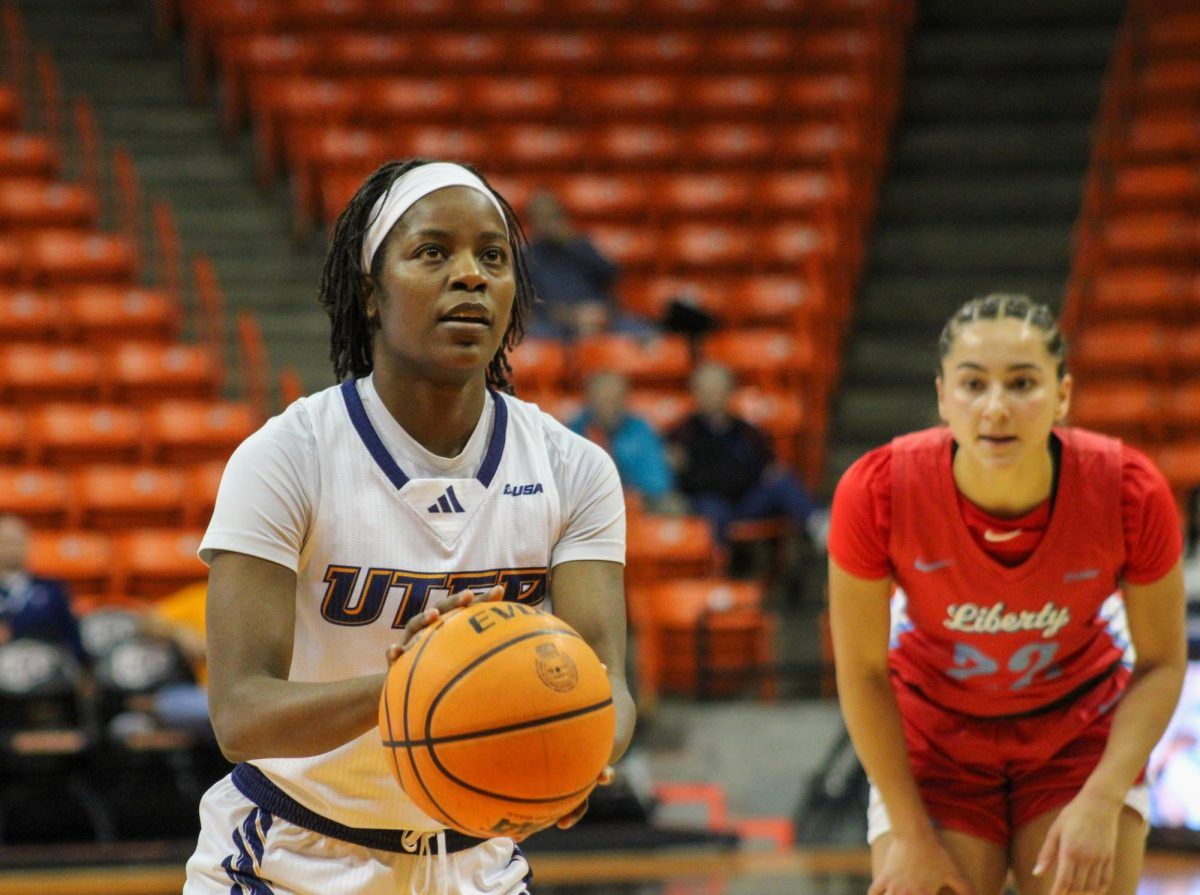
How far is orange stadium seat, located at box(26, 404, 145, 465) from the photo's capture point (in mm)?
8703

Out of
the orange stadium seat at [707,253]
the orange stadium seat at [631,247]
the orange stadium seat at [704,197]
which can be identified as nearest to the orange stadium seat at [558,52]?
the orange stadium seat at [704,197]

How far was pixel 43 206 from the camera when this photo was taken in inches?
407

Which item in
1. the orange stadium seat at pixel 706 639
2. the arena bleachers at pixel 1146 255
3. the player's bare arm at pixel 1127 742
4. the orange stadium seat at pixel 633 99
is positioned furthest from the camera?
the orange stadium seat at pixel 633 99

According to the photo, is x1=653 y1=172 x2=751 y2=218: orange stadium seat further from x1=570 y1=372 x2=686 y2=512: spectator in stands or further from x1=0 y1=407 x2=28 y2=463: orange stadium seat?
x1=0 y1=407 x2=28 y2=463: orange stadium seat

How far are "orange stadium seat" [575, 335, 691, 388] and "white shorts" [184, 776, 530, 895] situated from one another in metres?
6.39

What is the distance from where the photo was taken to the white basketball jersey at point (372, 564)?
7.55ft

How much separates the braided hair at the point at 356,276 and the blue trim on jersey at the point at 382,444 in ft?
0.34

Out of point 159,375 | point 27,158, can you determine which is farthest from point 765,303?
point 27,158

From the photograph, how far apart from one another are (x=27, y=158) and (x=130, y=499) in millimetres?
3338

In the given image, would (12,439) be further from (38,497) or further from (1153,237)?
(1153,237)

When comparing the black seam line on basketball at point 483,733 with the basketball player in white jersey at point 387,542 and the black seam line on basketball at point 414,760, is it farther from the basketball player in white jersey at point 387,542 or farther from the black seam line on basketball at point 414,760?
the basketball player in white jersey at point 387,542

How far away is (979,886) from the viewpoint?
2918mm

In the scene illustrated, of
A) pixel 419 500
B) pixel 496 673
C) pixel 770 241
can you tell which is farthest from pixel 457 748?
pixel 770 241

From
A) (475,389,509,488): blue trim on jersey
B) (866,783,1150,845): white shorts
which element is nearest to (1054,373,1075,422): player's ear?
(866,783,1150,845): white shorts
